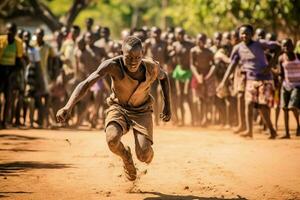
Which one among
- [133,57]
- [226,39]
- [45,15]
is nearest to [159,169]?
[133,57]

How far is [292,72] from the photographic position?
1391 centimetres

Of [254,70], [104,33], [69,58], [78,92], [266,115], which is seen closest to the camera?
[78,92]

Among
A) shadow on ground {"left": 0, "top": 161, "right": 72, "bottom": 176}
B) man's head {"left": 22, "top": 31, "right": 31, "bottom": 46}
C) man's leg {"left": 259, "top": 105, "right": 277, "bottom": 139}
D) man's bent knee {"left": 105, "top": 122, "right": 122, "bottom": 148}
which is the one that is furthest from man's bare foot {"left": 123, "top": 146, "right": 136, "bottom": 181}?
man's head {"left": 22, "top": 31, "right": 31, "bottom": 46}

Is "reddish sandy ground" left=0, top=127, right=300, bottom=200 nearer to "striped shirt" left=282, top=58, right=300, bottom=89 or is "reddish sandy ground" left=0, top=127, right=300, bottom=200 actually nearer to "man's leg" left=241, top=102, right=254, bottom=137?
"man's leg" left=241, top=102, right=254, bottom=137

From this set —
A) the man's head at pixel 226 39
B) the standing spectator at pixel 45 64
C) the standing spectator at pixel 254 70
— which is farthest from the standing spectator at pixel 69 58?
the standing spectator at pixel 254 70

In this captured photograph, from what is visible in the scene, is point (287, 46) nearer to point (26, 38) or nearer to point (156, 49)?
point (156, 49)

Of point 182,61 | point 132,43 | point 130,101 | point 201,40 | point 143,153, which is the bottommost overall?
point 143,153

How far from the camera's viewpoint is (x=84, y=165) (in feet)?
33.2

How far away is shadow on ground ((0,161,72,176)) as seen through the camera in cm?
944

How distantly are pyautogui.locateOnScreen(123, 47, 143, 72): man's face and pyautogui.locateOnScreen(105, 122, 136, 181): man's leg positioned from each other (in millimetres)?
666

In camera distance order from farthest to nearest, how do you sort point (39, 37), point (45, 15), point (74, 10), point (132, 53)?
point (74, 10) < point (45, 15) < point (39, 37) < point (132, 53)

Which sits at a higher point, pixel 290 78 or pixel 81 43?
pixel 81 43

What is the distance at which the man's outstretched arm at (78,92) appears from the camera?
7.30m

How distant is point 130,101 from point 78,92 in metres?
0.83
